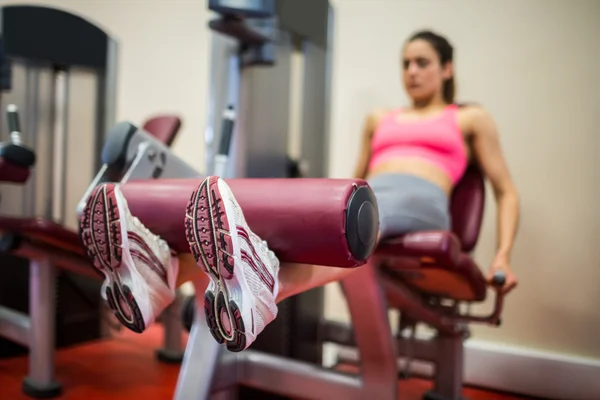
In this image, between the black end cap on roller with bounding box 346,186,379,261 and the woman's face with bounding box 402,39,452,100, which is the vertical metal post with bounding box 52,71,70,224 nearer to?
the woman's face with bounding box 402,39,452,100

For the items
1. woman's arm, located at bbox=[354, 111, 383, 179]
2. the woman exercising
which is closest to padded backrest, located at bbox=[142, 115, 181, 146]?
woman's arm, located at bbox=[354, 111, 383, 179]

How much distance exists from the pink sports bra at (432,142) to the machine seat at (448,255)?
0.22ft

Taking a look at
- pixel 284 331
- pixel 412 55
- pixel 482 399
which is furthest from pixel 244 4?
pixel 482 399

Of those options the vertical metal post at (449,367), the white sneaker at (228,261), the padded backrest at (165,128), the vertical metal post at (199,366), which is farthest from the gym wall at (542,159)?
the white sneaker at (228,261)

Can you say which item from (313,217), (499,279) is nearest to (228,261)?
(313,217)

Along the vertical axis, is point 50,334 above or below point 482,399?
above

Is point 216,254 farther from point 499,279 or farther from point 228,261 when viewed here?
point 499,279

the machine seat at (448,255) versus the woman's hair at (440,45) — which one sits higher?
the woman's hair at (440,45)

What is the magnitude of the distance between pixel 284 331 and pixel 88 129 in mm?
1283

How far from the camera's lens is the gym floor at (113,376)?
155 centimetres

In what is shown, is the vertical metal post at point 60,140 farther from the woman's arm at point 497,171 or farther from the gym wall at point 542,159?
the woman's arm at point 497,171

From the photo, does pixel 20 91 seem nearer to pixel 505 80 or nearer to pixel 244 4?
pixel 244 4

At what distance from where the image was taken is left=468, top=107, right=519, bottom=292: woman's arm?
1479 millimetres

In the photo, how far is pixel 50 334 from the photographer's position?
5.07 ft
